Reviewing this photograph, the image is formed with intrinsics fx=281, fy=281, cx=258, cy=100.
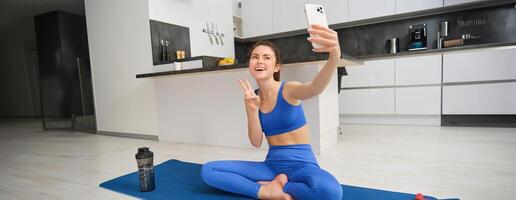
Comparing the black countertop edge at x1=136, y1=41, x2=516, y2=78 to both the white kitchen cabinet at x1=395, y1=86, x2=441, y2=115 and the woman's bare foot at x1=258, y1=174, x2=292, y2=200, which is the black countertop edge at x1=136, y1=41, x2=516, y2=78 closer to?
the white kitchen cabinet at x1=395, y1=86, x2=441, y2=115

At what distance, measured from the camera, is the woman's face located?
49.6 inches

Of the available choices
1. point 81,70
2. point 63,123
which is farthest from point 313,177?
point 63,123

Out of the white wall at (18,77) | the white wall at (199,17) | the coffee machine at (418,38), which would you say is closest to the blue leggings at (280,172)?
the white wall at (199,17)

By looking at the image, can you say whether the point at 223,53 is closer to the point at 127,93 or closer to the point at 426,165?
the point at 127,93

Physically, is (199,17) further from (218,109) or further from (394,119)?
(394,119)

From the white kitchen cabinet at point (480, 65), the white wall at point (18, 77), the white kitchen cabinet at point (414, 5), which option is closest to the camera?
the white kitchen cabinet at point (480, 65)

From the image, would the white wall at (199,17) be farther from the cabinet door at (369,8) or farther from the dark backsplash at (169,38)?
the cabinet door at (369,8)

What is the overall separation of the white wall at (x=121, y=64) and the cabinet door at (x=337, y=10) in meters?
2.53

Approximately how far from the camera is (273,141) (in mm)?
1353

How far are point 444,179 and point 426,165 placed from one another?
27 centimetres

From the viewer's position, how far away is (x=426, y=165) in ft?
6.00

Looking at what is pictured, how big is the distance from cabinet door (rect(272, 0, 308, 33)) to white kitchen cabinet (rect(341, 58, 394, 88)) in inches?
43.5

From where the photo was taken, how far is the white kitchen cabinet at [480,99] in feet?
9.91

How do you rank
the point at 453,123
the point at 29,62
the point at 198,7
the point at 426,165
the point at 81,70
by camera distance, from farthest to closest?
1. the point at 29,62
2. the point at 81,70
3. the point at 198,7
4. the point at 453,123
5. the point at 426,165
